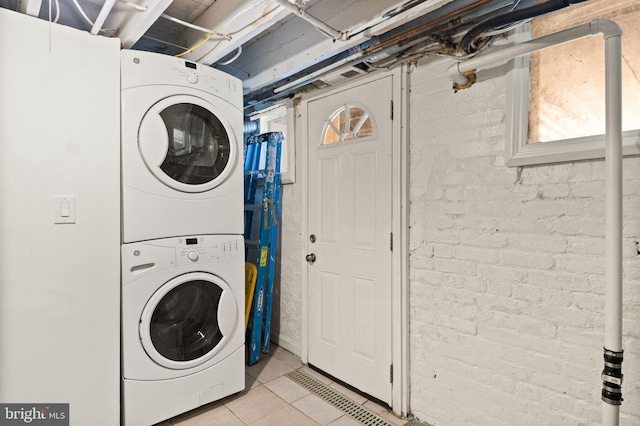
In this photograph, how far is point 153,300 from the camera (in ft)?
6.41

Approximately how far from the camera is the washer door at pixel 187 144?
6.31ft

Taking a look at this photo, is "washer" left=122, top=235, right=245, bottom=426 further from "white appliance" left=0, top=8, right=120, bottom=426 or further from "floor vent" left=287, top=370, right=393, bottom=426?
"floor vent" left=287, top=370, right=393, bottom=426

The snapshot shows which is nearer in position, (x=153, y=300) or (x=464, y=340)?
(x=464, y=340)

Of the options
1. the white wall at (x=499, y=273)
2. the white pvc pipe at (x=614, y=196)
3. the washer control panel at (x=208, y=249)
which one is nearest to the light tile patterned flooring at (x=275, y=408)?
the white wall at (x=499, y=273)

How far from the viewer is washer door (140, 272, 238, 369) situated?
1969 millimetres

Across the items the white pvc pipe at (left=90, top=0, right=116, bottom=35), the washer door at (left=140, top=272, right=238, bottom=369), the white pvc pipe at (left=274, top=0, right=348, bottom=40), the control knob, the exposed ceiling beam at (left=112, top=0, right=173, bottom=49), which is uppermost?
the exposed ceiling beam at (left=112, top=0, right=173, bottom=49)

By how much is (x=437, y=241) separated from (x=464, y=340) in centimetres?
53

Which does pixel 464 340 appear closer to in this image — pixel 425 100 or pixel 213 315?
pixel 425 100

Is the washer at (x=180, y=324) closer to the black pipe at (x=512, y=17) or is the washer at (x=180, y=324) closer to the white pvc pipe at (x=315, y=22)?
the white pvc pipe at (x=315, y=22)

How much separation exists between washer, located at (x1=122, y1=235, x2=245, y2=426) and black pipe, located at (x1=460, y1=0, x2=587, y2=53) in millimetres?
1702

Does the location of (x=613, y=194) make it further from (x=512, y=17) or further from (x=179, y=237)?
(x=179, y=237)

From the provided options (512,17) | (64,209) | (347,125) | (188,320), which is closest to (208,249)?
(188,320)

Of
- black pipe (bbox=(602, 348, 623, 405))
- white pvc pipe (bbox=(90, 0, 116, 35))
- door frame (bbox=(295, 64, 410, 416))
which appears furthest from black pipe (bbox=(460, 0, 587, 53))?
white pvc pipe (bbox=(90, 0, 116, 35))

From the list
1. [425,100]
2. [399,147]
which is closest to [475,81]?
[425,100]
